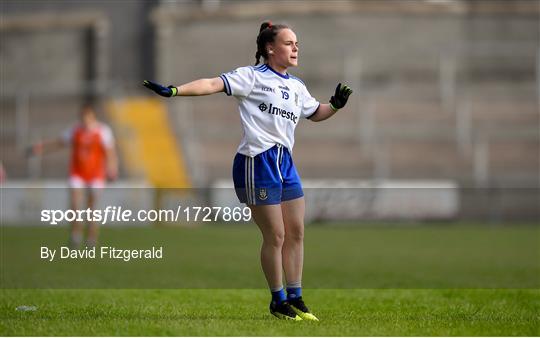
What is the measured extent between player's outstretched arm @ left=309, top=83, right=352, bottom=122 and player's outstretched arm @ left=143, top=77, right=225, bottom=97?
97 cm

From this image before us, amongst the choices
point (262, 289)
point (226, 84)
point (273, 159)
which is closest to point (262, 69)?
point (226, 84)

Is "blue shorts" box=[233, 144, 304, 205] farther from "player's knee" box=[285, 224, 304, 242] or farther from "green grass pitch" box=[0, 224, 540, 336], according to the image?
"green grass pitch" box=[0, 224, 540, 336]

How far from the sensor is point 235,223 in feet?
91.5

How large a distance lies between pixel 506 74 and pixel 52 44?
1516 centimetres

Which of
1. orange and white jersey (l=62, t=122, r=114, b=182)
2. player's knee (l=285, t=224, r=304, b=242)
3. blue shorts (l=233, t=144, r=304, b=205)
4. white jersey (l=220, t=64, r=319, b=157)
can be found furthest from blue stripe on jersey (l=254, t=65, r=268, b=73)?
orange and white jersey (l=62, t=122, r=114, b=182)

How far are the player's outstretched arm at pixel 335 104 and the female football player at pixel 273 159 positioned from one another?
0.91 ft

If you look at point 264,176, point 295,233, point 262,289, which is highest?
point 264,176

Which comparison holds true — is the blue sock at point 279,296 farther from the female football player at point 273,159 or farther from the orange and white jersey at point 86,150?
the orange and white jersey at point 86,150

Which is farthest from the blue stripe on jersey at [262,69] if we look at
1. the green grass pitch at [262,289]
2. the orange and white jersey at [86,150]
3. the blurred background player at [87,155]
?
the orange and white jersey at [86,150]

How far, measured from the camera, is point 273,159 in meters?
7.82

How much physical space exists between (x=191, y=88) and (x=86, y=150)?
36.3 feet

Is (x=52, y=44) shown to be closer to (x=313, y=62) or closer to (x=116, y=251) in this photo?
(x=313, y=62)

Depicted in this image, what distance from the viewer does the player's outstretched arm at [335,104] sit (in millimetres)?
8172

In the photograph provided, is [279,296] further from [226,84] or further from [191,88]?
[191,88]
